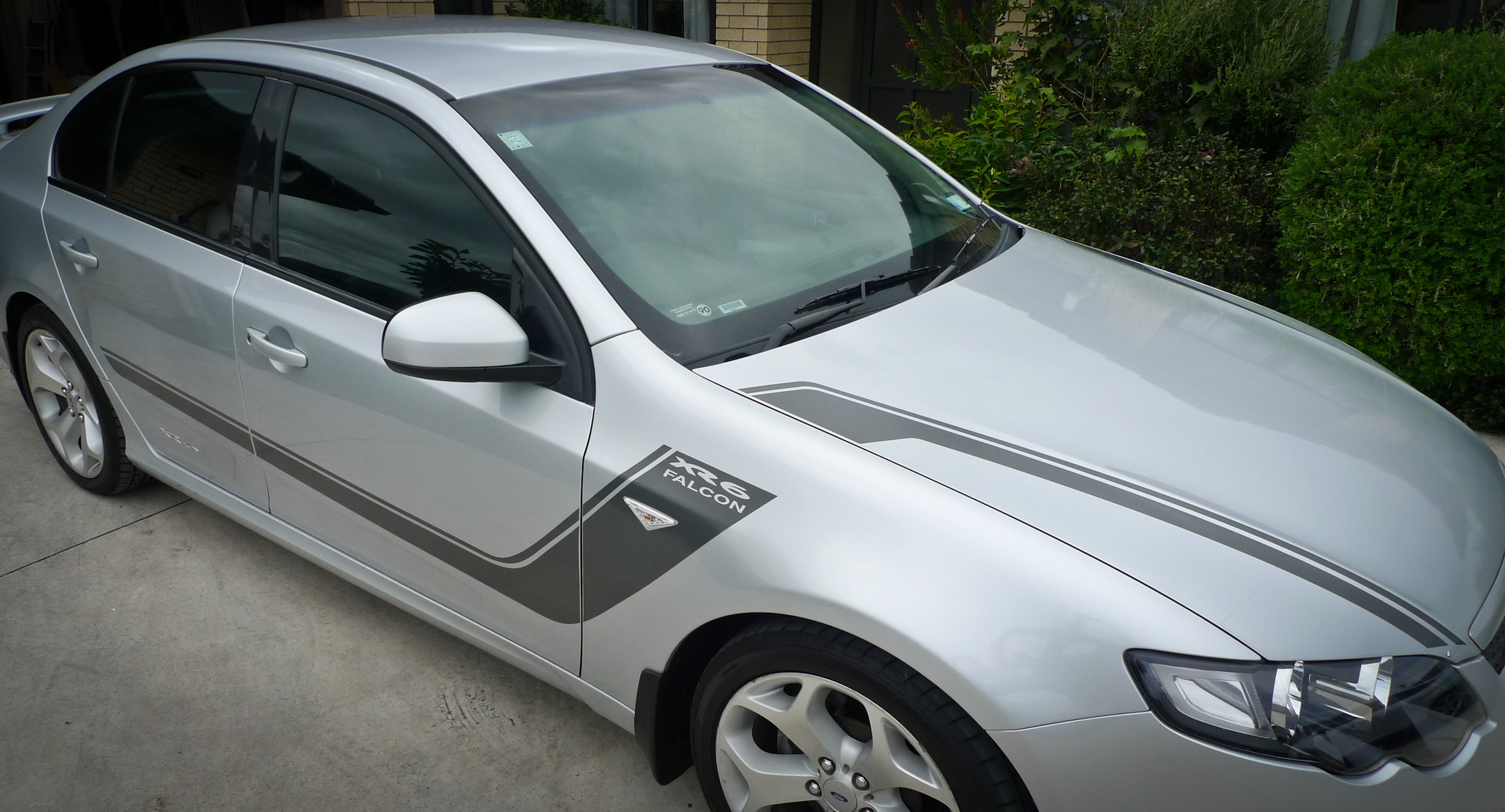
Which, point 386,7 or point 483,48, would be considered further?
point 386,7

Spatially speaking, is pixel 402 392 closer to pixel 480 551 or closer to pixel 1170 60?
pixel 480 551

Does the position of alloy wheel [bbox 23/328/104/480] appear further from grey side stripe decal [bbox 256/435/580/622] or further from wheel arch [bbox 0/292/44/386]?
grey side stripe decal [bbox 256/435/580/622]

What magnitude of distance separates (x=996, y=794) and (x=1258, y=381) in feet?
3.70

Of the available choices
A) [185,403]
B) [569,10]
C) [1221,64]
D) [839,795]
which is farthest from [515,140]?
[569,10]

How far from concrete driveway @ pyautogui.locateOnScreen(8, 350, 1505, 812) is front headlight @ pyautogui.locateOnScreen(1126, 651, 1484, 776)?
4.04ft

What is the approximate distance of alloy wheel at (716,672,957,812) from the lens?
69.7 inches

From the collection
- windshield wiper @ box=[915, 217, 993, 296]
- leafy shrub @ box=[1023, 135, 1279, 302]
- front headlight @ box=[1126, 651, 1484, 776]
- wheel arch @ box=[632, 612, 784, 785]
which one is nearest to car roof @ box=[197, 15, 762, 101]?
windshield wiper @ box=[915, 217, 993, 296]

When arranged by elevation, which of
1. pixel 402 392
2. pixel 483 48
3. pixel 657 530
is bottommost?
pixel 657 530

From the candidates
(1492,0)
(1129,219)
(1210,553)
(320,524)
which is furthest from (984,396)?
(1492,0)

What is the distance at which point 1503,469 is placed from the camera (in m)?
2.39

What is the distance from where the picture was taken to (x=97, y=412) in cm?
333

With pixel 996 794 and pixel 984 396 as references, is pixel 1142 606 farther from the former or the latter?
pixel 984 396

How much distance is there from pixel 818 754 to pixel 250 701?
5.47 ft

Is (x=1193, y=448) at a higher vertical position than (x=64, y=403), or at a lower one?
higher
